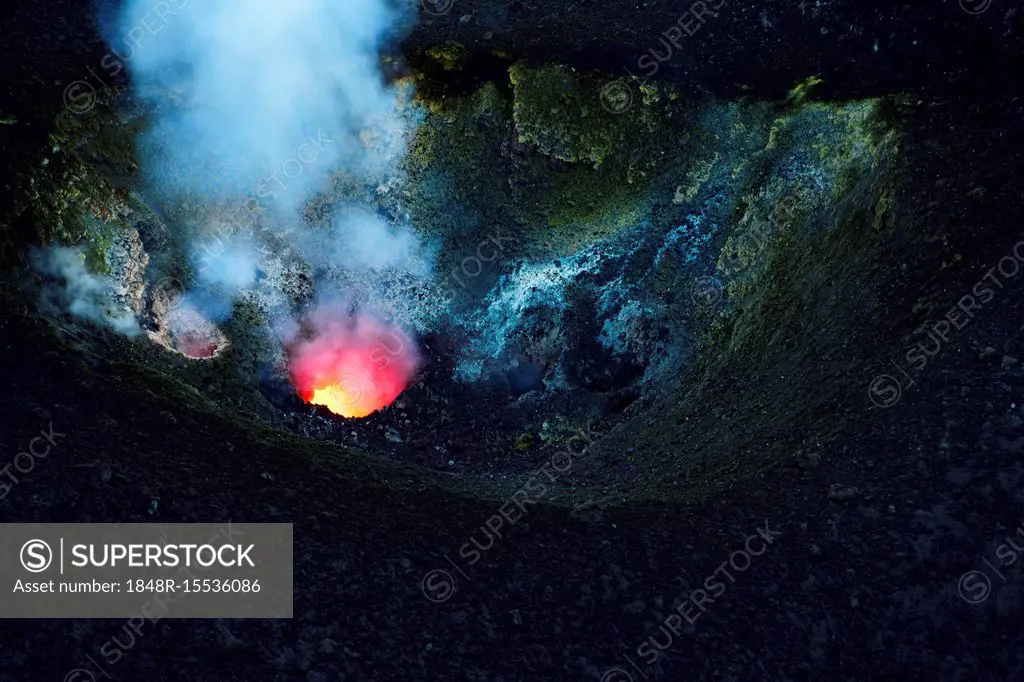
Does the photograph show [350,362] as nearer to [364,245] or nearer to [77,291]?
[364,245]

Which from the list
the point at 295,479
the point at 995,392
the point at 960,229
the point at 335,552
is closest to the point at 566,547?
the point at 335,552

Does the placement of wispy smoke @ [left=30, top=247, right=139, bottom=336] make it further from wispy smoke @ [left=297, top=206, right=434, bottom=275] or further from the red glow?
wispy smoke @ [left=297, top=206, right=434, bottom=275]

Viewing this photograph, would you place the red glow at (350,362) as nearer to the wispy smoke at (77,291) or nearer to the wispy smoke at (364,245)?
the wispy smoke at (364,245)

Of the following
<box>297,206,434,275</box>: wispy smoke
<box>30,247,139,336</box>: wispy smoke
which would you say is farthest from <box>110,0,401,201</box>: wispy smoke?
<box>30,247,139,336</box>: wispy smoke

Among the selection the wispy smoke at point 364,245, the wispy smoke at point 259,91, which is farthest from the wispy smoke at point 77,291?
the wispy smoke at point 364,245

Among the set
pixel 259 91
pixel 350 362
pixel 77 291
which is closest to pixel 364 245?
pixel 350 362
